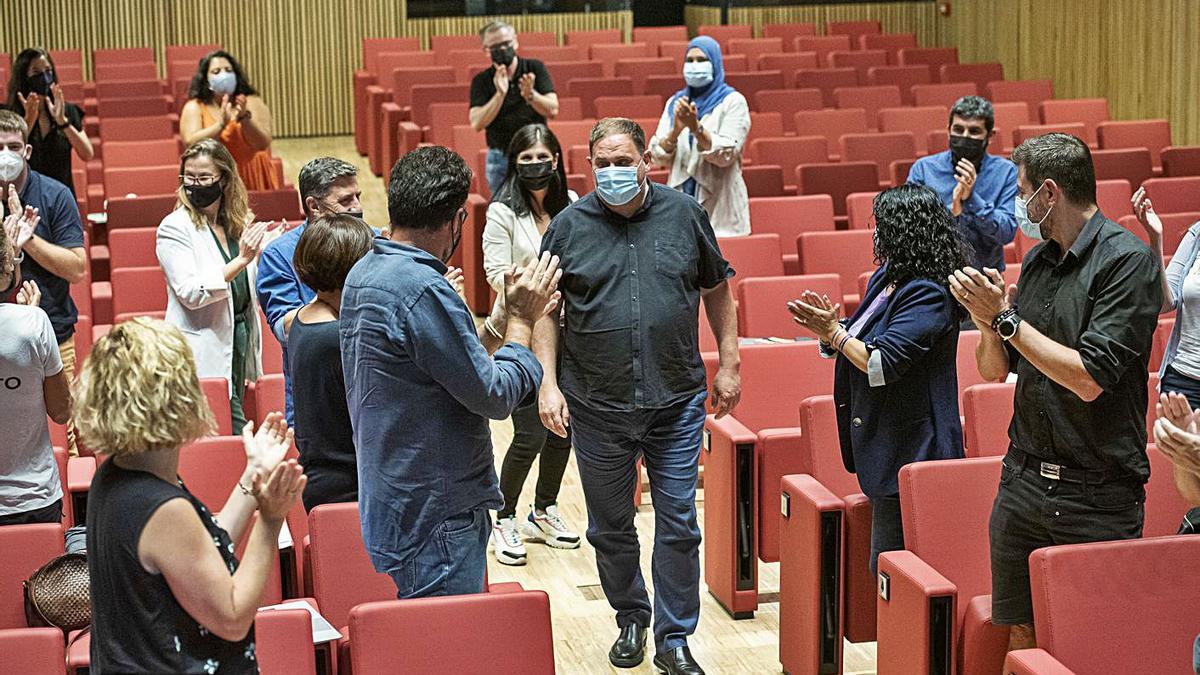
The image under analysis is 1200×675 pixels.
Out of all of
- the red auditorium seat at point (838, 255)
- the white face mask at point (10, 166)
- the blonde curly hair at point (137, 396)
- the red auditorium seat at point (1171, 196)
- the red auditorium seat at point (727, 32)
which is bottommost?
the red auditorium seat at point (838, 255)

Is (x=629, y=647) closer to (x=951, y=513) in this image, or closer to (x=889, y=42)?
(x=951, y=513)

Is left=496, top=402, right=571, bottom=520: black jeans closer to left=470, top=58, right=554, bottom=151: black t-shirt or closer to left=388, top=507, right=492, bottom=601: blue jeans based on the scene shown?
left=388, top=507, right=492, bottom=601: blue jeans

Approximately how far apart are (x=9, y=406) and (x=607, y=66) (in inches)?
360

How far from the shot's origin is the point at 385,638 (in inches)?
105

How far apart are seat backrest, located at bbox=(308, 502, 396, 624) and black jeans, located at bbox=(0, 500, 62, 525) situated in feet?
2.02

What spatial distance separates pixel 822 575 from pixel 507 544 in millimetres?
1372

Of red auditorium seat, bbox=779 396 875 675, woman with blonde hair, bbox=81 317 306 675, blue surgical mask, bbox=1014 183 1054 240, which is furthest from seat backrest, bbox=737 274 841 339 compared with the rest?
woman with blonde hair, bbox=81 317 306 675

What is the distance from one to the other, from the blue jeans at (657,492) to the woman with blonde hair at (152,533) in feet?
5.24

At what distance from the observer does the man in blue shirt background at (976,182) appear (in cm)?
508

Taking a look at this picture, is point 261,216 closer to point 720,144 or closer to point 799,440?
point 720,144

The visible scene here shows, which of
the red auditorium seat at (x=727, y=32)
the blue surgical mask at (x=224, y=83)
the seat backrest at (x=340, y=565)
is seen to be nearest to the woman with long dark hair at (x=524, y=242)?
the seat backrest at (x=340, y=565)

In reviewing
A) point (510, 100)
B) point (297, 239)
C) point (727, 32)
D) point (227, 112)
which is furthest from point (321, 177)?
point (727, 32)

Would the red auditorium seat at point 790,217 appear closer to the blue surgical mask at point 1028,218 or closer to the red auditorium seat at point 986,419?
the red auditorium seat at point 986,419

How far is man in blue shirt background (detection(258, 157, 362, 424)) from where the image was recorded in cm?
391
